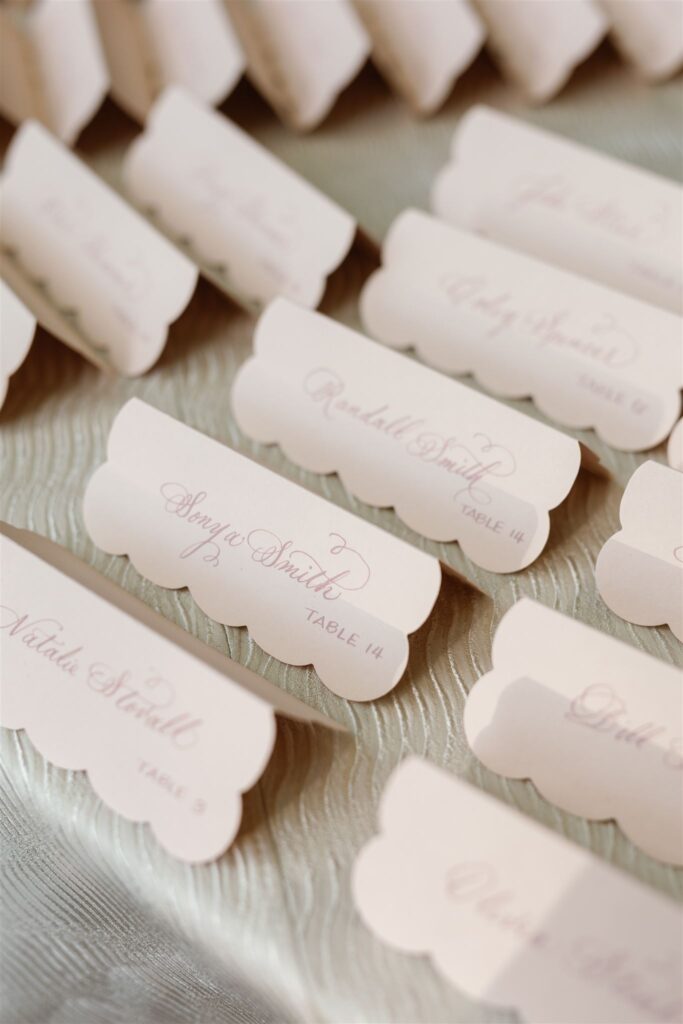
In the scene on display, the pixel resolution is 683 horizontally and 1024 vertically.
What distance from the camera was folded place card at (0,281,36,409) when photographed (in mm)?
647

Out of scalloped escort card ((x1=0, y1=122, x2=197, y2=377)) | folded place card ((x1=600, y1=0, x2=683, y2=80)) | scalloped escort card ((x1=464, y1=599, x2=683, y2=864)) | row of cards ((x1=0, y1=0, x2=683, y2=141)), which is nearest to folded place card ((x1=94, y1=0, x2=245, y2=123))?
row of cards ((x1=0, y1=0, x2=683, y2=141))

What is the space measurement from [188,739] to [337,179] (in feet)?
1.71

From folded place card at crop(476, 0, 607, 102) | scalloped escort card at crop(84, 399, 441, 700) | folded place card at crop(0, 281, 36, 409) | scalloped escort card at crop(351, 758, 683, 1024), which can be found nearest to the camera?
scalloped escort card at crop(351, 758, 683, 1024)

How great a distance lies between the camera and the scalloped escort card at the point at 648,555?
54 cm

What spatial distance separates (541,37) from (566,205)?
0.20 metres

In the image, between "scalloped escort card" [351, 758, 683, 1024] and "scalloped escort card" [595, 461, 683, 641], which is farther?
"scalloped escort card" [595, 461, 683, 641]

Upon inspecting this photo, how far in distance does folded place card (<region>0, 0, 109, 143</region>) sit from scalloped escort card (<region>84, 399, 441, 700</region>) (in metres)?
0.35

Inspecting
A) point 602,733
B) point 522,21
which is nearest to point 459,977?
point 602,733

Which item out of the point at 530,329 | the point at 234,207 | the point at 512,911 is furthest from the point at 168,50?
the point at 512,911

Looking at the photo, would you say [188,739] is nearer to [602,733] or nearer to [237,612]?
[237,612]

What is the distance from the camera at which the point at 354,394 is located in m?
0.62

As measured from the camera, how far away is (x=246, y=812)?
1.64ft

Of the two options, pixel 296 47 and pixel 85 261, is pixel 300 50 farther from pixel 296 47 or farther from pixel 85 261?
pixel 85 261

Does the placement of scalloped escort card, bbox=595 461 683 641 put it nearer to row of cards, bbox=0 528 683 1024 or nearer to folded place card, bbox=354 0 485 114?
row of cards, bbox=0 528 683 1024
